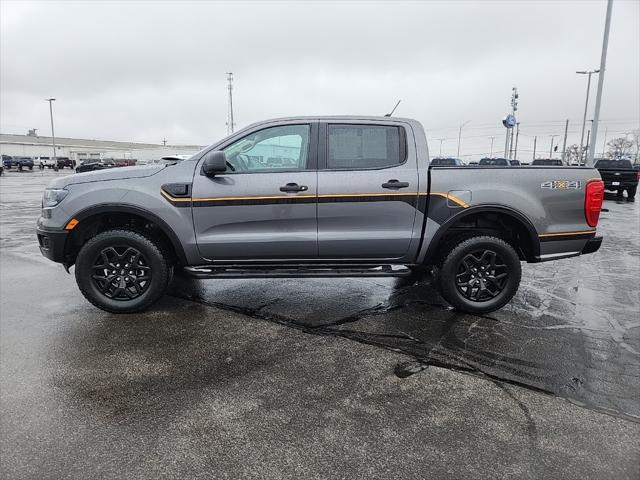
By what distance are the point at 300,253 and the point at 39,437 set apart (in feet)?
8.67

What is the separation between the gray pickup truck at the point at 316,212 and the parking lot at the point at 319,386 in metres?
0.49

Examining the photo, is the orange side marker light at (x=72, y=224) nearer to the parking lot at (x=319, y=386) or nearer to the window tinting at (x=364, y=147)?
the parking lot at (x=319, y=386)

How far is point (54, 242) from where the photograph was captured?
4527mm

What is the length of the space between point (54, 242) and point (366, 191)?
319cm

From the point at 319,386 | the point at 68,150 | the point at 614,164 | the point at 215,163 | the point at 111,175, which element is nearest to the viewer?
the point at 319,386

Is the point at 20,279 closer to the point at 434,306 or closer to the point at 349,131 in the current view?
the point at 349,131

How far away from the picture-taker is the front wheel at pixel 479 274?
4.61 metres

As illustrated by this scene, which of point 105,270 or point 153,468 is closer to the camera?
point 153,468

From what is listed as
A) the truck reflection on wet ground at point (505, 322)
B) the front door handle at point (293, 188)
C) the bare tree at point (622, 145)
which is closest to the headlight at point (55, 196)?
the truck reflection on wet ground at point (505, 322)

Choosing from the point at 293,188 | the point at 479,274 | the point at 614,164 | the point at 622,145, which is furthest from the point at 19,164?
the point at 622,145

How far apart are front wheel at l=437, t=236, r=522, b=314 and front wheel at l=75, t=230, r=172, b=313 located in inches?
116

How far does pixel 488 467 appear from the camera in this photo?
7.88ft

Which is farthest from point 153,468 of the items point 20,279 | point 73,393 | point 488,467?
point 20,279

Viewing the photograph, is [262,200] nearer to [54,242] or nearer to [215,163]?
[215,163]
